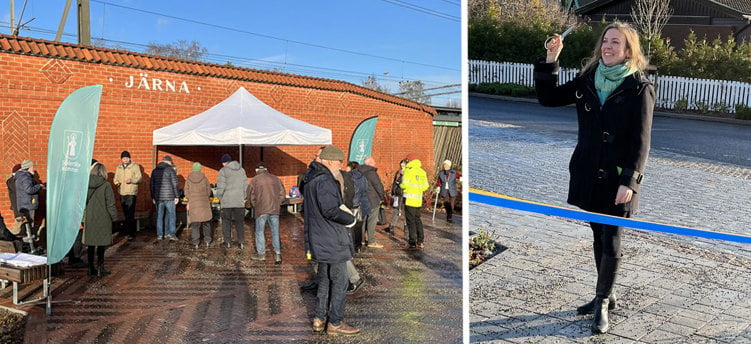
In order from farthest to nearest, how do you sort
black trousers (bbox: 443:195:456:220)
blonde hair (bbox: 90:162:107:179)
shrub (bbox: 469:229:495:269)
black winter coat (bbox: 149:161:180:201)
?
black trousers (bbox: 443:195:456:220)
black winter coat (bbox: 149:161:180:201)
blonde hair (bbox: 90:162:107:179)
shrub (bbox: 469:229:495:269)

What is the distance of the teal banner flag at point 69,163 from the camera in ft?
14.8

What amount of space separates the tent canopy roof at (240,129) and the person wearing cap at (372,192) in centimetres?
223

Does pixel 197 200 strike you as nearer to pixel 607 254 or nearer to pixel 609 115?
pixel 607 254

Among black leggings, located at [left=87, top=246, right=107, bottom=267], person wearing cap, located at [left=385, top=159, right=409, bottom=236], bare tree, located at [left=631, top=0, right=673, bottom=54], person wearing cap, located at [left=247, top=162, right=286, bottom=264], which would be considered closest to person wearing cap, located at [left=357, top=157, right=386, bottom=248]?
person wearing cap, located at [left=385, top=159, right=409, bottom=236]

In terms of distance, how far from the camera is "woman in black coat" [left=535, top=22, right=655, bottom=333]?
1.84 metres

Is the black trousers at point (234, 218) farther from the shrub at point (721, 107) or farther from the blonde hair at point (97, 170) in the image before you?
the shrub at point (721, 107)

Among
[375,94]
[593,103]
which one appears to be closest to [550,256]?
[593,103]

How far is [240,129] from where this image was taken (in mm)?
8953

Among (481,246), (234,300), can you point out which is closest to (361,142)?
(234,300)

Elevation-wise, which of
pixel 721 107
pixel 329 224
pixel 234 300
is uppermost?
pixel 721 107

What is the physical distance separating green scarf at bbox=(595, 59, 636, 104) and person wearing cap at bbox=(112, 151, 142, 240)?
304 inches

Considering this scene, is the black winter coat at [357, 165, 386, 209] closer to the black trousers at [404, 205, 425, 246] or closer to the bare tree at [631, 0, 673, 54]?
the black trousers at [404, 205, 425, 246]

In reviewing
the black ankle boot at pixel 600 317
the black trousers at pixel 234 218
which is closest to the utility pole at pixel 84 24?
the black trousers at pixel 234 218

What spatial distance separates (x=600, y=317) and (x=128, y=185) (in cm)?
731
